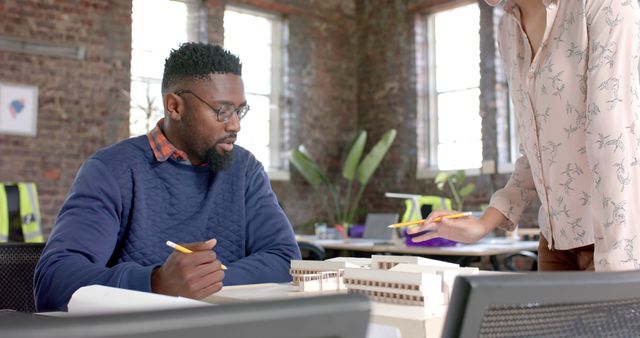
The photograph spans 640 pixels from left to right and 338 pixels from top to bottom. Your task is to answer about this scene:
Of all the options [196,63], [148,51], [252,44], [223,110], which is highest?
[252,44]

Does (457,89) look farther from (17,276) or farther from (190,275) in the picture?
(190,275)

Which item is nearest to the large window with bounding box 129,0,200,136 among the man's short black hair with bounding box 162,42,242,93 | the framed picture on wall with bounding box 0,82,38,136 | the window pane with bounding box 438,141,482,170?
the framed picture on wall with bounding box 0,82,38,136

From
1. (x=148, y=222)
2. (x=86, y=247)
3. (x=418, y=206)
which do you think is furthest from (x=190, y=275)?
(x=418, y=206)

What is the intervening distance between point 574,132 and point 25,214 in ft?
15.5

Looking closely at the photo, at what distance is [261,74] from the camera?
836cm

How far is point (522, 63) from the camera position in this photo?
5.45ft

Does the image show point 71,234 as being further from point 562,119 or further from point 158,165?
point 562,119

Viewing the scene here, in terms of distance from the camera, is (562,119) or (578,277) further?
(562,119)

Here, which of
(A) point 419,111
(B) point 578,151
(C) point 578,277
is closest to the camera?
(C) point 578,277

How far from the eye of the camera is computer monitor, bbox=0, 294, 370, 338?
0.38 metres

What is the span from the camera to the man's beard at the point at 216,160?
78.4 inches

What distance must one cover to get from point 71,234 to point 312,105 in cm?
704

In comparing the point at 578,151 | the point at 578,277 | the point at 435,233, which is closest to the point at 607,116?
the point at 578,151

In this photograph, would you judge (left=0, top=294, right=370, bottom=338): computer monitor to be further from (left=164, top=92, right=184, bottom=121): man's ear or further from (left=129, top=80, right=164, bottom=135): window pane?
(left=129, top=80, right=164, bottom=135): window pane
